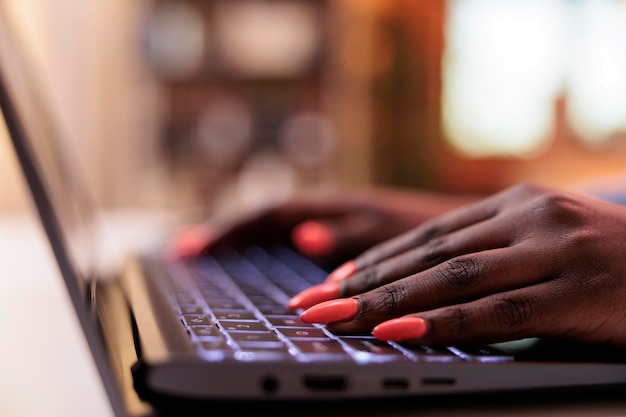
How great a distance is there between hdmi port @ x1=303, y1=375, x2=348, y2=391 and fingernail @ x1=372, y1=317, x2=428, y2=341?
61 millimetres

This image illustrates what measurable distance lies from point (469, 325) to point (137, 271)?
0.44 metres

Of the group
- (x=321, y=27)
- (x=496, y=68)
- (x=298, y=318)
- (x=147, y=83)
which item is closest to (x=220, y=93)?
(x=147, y=83)

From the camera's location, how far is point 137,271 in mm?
744

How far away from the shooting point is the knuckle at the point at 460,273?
444mm

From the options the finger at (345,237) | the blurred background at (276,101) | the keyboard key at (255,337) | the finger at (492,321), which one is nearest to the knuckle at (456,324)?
the finger at (492,321)

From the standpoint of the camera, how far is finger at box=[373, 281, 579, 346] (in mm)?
406

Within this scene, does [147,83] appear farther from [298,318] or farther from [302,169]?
[298,318]

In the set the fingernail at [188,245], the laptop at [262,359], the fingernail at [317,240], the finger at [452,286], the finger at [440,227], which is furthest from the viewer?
the fingernail at [188,245]

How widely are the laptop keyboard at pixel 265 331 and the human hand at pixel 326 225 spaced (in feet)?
0.44

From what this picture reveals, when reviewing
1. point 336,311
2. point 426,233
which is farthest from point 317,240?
point 336,311

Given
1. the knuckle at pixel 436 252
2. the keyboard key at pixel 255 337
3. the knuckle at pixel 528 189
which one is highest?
the knuckle at pixel 528 189

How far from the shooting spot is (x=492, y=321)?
415 mm

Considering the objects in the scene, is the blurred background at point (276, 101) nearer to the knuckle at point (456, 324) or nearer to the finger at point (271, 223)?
the finger at point (271, 223)

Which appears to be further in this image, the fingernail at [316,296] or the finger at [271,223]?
the finger at [271,223]
